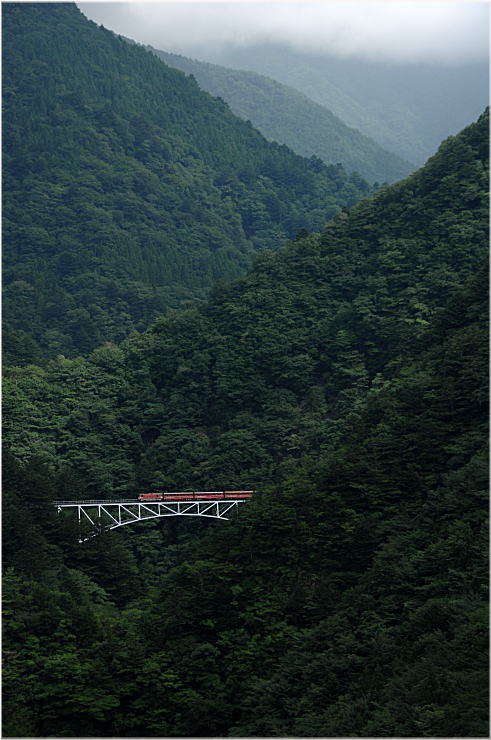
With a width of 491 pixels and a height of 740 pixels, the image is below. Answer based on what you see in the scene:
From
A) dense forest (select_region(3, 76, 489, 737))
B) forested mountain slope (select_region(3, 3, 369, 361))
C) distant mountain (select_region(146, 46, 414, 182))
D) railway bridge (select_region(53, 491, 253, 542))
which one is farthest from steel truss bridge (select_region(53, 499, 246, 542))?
distant mountain (select_region(146, 46, 414, 182))

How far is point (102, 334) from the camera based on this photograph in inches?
2813

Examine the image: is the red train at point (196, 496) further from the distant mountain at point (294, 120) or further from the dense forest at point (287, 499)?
the distant mountain at point (294, 120)

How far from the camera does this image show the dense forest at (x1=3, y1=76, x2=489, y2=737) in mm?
21109

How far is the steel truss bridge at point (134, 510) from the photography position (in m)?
35.0

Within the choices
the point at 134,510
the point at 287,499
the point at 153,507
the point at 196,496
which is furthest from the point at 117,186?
the point at 287,499

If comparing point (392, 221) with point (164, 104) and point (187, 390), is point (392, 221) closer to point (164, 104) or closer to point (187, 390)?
point (187, 390)

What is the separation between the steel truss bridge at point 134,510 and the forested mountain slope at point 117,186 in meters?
31.0

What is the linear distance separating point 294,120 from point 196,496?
312ft

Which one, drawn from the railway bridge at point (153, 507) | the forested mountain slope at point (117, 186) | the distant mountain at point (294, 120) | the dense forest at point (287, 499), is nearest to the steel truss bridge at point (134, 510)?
the railway bridge at point (153, 507)

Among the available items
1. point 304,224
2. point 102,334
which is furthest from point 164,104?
point 102,334

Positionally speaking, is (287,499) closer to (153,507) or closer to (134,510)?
(153,507)

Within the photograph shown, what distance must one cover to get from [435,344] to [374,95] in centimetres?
12602

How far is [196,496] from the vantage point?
3756 cm

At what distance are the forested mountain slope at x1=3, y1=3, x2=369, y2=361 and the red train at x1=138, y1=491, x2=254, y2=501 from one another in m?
31.4
